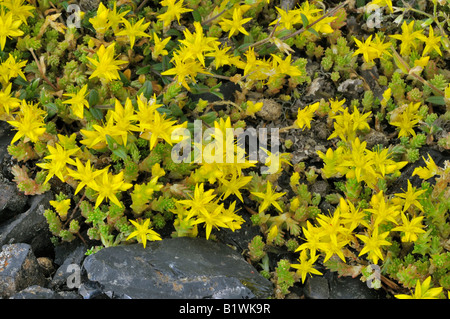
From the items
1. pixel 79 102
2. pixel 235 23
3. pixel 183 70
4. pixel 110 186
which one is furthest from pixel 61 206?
pixel 235 23

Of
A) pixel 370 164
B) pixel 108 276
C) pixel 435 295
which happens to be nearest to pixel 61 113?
pixel 108 276

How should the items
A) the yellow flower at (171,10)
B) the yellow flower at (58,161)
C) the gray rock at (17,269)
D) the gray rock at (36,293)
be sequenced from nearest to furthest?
the gray rock at (36,293), the gray rock at (17,269), the yellow flower at (58,161), the yellow flower at (171,10)

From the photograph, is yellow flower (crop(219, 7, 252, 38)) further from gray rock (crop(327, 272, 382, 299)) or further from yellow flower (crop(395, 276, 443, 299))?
yellow flower (crop(395, 276, 443, 299))

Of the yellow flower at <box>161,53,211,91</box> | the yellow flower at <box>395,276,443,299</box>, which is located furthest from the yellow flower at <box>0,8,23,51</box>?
the yellow flower at <box>395,276,443,299</box>

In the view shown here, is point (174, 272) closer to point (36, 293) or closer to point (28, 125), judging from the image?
point (36, 293)

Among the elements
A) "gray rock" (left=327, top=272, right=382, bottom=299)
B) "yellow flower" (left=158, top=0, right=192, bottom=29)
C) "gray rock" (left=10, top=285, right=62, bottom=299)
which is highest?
"yellow flower" (left=158, top=0, right=192, bottom=29)

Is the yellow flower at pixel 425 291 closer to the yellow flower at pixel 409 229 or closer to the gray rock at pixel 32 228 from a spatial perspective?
the yellow flower at pixel 409 229

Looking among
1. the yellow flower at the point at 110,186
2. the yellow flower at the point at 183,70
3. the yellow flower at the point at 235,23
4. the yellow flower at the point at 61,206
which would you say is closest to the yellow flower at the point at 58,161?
the yellow flower at the point at 61,206
